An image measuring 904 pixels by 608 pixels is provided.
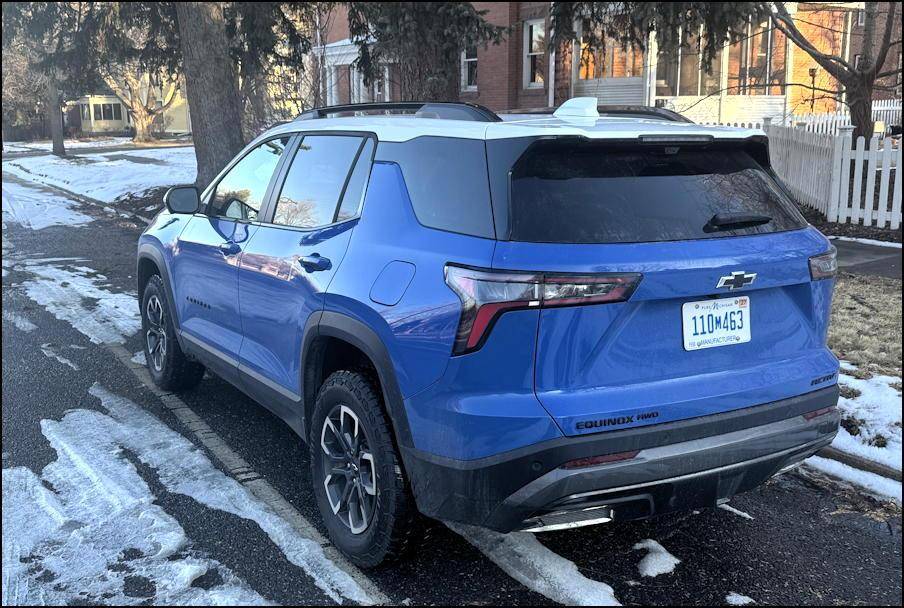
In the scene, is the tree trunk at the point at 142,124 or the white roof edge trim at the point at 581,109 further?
the tree trunk at the point at 142,124

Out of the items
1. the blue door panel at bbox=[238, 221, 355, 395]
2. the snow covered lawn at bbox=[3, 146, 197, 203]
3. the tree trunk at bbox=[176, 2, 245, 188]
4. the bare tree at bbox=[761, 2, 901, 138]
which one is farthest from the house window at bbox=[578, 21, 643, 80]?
the blue door panel at bbox=[238, 221, 355, 395]

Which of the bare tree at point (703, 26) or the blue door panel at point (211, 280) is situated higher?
the bare tree at point (703, 26)

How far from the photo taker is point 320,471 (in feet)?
12.4

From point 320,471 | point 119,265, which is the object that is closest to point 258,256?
point 320,471

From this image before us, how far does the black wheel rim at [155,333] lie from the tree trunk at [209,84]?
910 centimetres

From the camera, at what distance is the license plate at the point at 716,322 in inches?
117

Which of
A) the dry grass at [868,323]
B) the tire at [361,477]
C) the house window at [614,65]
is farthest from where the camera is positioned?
the house window at [614,65]

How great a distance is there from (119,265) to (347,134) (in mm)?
8211

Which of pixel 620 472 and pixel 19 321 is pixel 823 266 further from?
pixel 19 321

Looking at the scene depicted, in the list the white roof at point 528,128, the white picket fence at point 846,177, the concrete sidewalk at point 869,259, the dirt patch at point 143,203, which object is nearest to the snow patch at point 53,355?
the white roof at point 528,128

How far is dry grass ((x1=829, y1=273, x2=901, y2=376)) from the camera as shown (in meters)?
6.03

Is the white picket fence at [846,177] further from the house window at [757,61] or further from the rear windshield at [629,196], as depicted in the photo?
the rear windshield at [629,196]

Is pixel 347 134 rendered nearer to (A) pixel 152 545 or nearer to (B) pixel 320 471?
(B) pixel 320 471

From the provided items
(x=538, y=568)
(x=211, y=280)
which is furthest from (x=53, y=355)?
(x=538, y=568)
